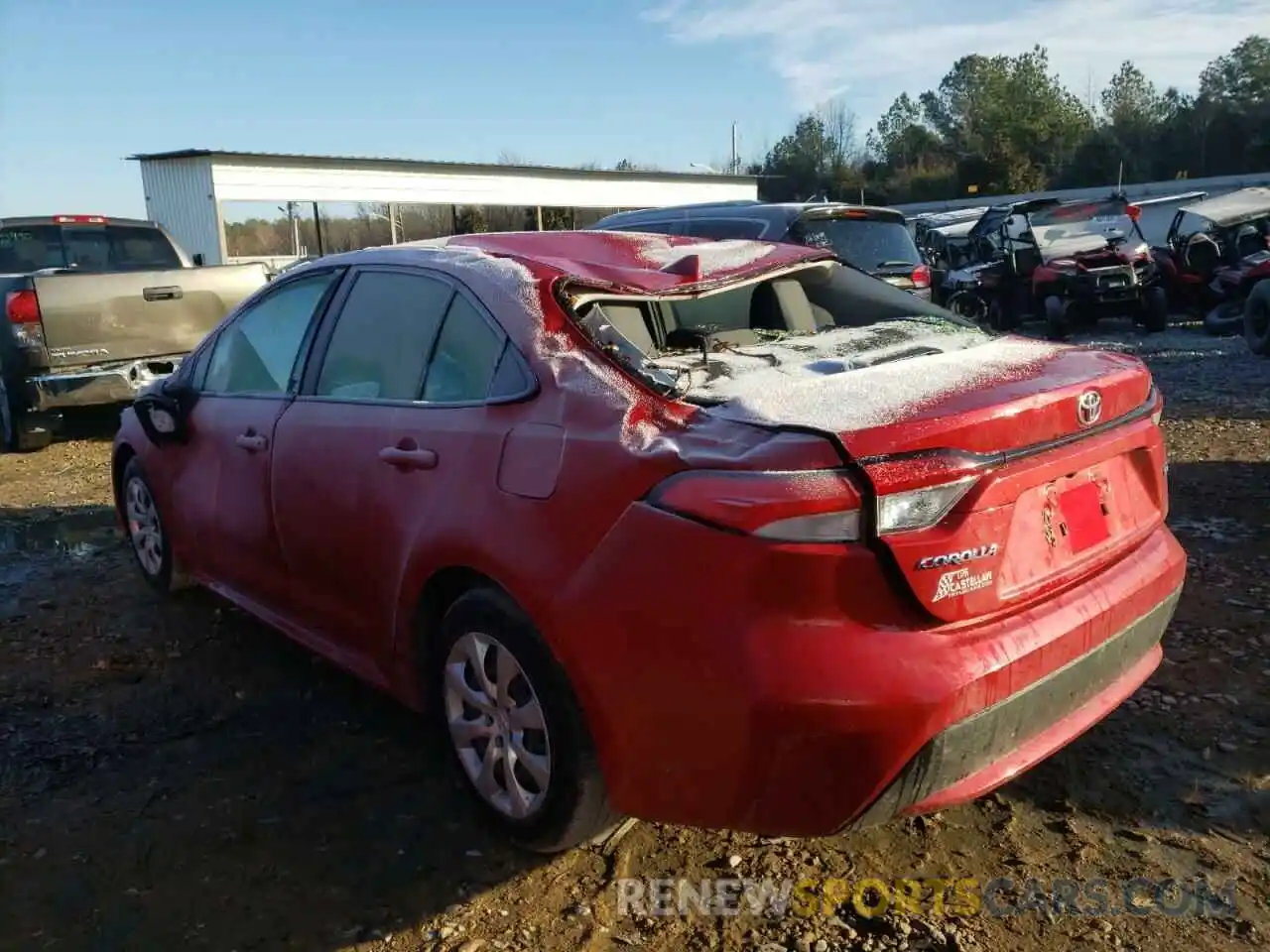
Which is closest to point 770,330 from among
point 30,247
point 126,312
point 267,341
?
point 267,341

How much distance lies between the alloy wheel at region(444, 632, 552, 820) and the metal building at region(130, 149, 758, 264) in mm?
18458

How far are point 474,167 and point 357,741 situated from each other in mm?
28184

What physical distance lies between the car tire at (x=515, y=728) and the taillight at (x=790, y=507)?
0.65 meters

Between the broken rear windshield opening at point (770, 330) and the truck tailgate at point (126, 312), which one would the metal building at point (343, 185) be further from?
the broken rear windshield opening at point (770, 330)

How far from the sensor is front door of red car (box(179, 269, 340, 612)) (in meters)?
3.69

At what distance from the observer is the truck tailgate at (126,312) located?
7680mm

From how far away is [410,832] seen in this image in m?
2.93

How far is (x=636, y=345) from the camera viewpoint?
9.46 ft

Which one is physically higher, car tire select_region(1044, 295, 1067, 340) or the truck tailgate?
the truck tailgate

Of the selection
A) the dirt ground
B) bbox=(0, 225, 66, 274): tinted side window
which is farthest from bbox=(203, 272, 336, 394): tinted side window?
bbox=(0, 225, 66, 274): tinted side window

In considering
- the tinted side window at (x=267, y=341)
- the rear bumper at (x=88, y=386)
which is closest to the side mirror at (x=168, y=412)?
the tinted side window at (x=267, y=341)

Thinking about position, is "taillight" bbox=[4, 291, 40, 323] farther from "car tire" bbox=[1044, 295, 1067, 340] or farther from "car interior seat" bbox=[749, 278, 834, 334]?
"car tire" bbox=[1044, 295, 1067, 340]

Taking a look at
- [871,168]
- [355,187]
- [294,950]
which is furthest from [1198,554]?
[871,168]

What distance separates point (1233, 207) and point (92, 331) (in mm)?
14605
